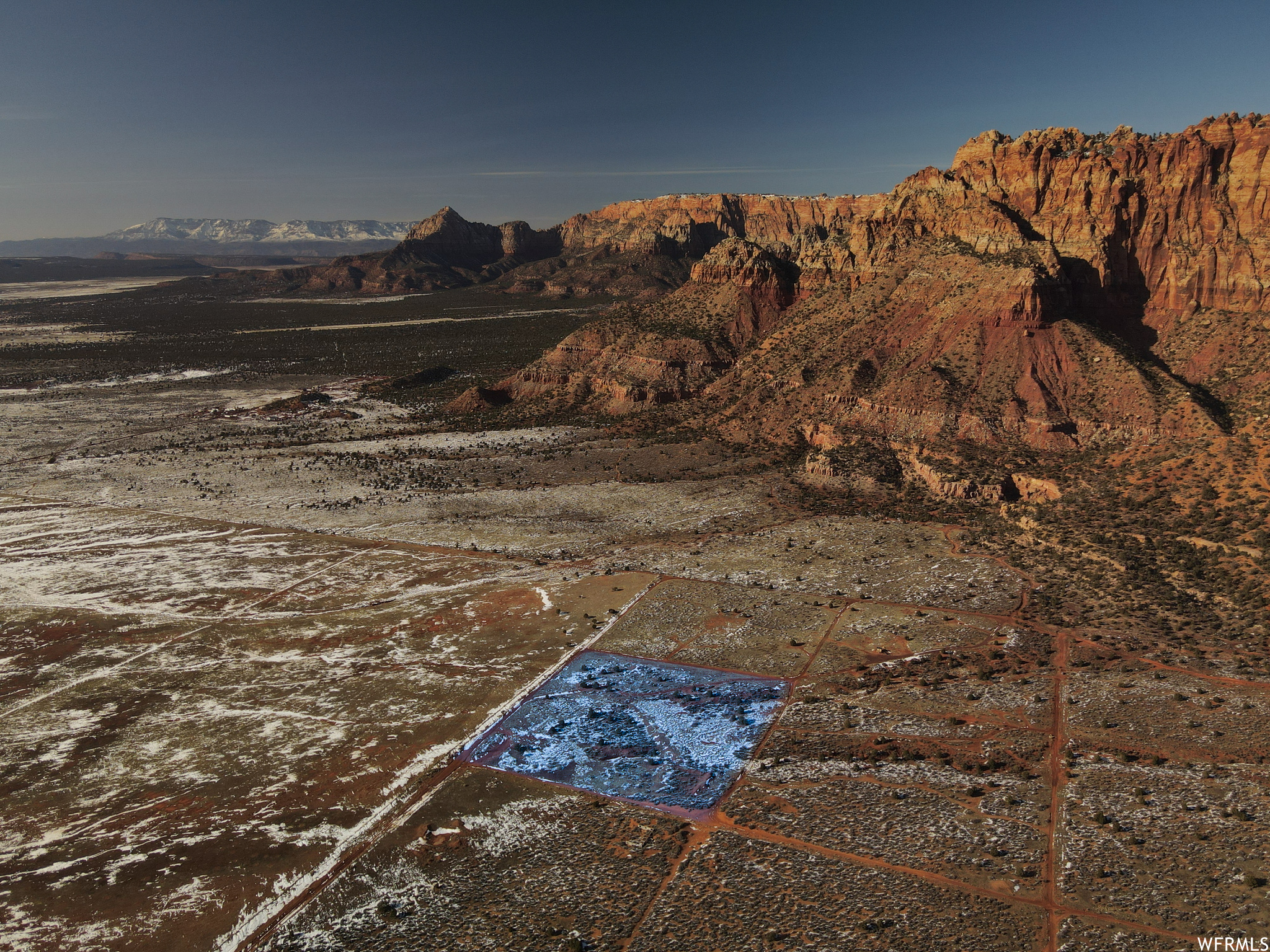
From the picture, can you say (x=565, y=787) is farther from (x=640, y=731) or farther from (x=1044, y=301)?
(x=1044, y=301)

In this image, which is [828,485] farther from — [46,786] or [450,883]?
[46,786]

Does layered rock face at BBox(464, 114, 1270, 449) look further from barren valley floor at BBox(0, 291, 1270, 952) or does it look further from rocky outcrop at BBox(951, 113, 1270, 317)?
barren valley floor at BBox(0, 291, 1270, 952)

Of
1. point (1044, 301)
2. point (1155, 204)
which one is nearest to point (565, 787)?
point (1044, 301)

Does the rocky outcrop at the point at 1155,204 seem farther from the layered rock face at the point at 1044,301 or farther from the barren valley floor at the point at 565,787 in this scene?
the barren valley floor at the point at 565,787

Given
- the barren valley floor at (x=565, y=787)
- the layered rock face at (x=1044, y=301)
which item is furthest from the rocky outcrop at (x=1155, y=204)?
the barren valley floor at (x=565, y=787)

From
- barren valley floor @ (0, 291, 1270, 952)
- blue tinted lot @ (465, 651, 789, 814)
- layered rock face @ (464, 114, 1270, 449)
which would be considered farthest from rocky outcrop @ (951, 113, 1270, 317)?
blue tinted lot @ (465, 651, 789, 814)

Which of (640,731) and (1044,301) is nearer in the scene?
(640,731)

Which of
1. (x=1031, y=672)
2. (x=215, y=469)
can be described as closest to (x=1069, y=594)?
(x=1031, y=672)
